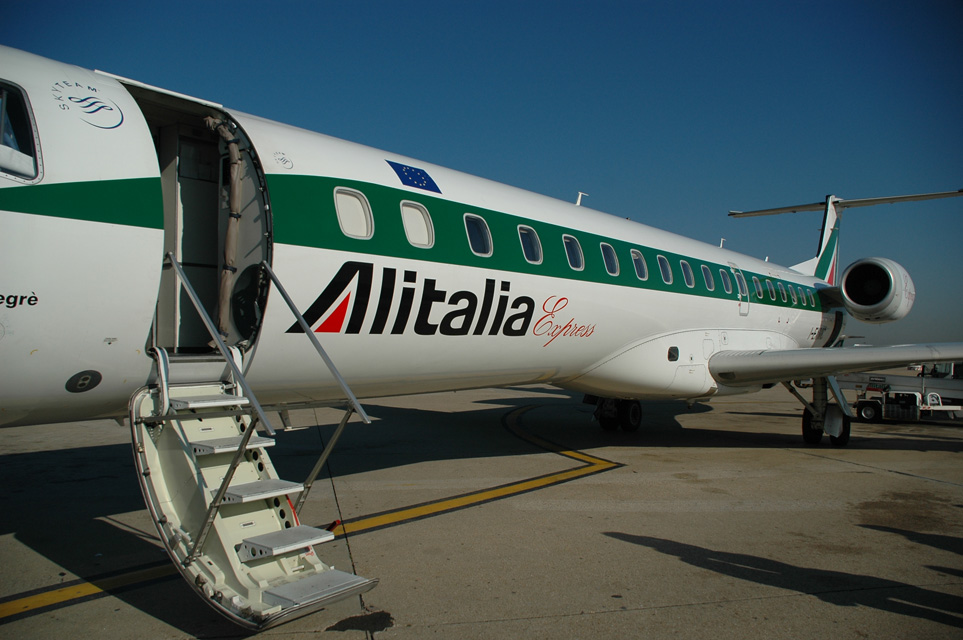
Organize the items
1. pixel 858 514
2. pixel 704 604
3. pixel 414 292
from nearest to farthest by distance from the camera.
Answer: pixel 704 604 → pixel 414 292 → pixel 858 514

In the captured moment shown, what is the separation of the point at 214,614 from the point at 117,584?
1.03 metres

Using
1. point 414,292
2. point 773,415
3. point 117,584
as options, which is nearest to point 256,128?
point 414,292

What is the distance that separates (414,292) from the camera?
6164 mm

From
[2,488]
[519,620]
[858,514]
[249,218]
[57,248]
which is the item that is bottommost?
[2,488]

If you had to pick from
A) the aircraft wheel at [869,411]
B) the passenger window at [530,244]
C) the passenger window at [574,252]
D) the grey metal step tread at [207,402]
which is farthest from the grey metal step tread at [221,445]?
the aircraft wheel at [869,411]

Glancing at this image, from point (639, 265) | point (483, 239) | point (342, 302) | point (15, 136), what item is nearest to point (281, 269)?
point (342, 302)

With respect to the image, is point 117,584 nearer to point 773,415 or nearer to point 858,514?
point 858,514

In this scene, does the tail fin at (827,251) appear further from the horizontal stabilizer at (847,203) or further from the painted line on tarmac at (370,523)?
the painted line on tarmac at (370,523)

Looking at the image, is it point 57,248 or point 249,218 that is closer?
point 57,248

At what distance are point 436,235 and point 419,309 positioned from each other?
822 mm

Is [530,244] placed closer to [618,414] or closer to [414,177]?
[414,177]

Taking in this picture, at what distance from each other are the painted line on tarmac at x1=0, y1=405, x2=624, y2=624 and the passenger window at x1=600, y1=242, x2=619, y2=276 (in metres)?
2.81

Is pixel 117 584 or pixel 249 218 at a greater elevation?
pixel 249 218

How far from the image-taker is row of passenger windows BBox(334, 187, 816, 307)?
Answer: 5.80m
